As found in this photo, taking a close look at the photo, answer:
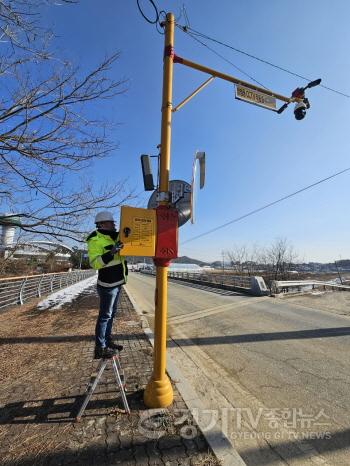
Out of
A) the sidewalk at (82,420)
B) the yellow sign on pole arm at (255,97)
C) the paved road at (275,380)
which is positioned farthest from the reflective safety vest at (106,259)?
the yellow sign on pole arm at (255,97)

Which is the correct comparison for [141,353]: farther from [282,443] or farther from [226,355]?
[282,443]

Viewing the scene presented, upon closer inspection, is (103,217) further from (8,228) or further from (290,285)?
(290,285)

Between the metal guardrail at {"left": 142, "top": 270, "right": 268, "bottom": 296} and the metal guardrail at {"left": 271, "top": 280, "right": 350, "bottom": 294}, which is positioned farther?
the metal guardrail at {"left": 142, "top": 270, "right": 268, "bottom": 296}

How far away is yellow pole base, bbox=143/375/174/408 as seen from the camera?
3.50m

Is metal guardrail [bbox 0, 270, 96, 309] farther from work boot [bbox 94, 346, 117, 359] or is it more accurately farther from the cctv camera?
the cctv camera

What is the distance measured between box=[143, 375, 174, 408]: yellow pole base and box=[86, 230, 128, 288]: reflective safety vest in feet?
4.16

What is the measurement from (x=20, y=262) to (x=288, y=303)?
24532 mm

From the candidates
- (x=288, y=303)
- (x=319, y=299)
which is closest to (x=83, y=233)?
(x=288, y=303)

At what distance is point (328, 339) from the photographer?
6922mm

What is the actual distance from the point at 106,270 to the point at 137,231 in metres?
0.70

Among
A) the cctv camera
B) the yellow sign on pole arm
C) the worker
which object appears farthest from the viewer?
the cctv camera

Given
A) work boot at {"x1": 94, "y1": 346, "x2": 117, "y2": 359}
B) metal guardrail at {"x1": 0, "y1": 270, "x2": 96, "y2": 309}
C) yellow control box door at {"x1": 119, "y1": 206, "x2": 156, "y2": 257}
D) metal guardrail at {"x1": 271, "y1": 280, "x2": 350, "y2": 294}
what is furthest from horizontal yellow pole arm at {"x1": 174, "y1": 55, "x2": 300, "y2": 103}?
metal guardrail at {"x1": 271, "y1": 280, "x2": 350, "y2": 294}

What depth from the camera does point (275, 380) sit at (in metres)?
4.69

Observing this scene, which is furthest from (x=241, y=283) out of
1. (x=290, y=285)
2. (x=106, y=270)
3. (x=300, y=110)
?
(x=106, y=270)
